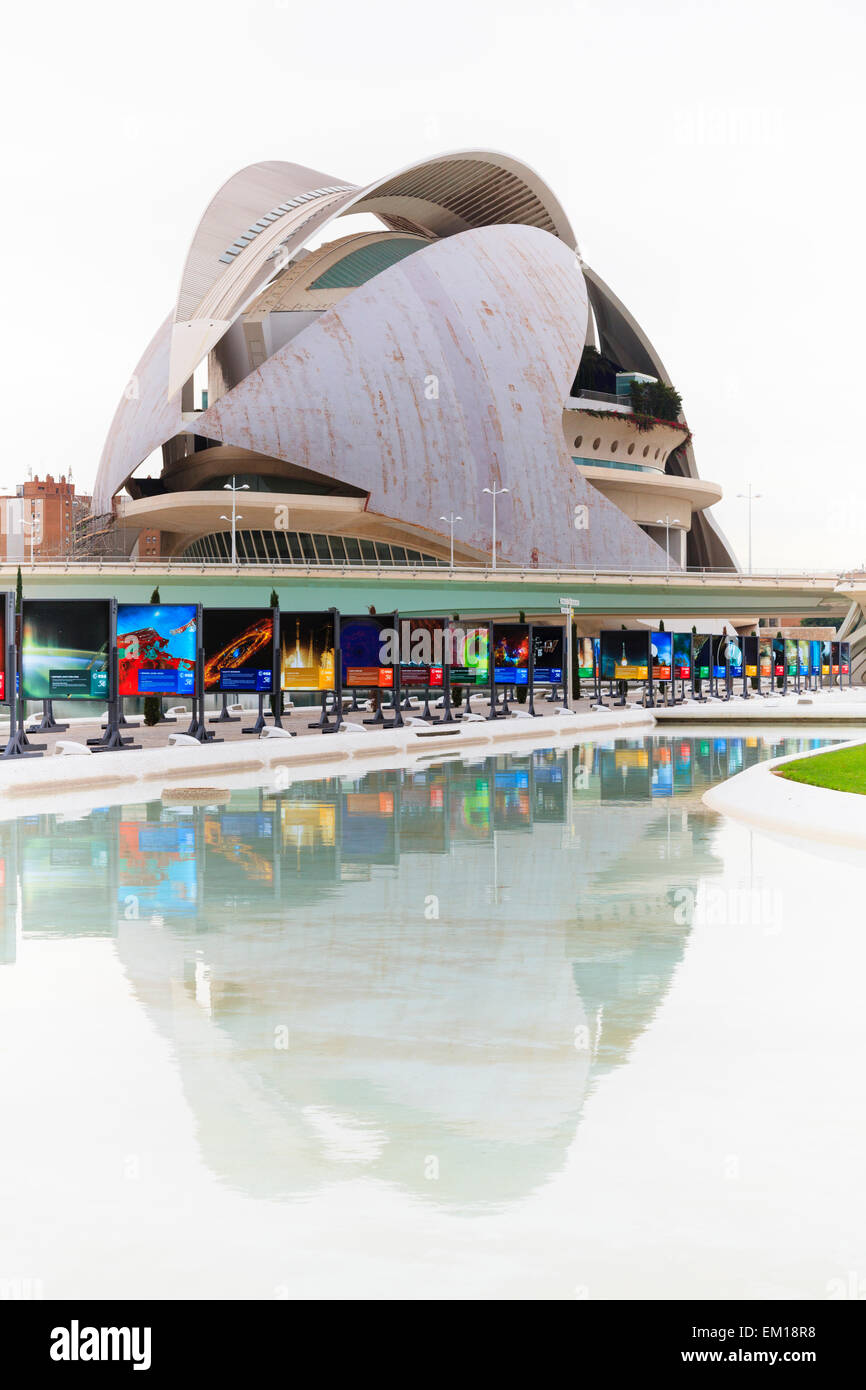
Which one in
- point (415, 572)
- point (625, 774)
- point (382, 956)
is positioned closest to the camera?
point (382, 956)

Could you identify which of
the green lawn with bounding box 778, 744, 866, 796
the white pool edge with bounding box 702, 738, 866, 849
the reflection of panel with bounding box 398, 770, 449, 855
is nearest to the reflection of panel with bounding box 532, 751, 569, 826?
the reflection of panel with bounding box 398, 770, 449, 855

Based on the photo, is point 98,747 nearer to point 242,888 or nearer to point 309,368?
point 242,888

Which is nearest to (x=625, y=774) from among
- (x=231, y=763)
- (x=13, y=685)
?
(x=231, y=763)

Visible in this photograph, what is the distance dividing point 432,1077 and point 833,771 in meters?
15.5

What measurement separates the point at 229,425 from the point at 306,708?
158 feet

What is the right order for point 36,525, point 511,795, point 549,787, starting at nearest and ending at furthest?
1. point 511,795
2. point 549,787
3. point 36,525

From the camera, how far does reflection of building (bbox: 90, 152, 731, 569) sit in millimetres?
95625

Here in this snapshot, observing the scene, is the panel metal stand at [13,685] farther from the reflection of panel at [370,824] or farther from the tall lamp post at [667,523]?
the tall lamp post at [667,523]

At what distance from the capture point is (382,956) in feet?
29.0

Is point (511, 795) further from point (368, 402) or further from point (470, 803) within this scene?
point (368, 402)

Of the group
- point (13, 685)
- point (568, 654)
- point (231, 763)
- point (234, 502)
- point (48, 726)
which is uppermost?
point (234, 502)

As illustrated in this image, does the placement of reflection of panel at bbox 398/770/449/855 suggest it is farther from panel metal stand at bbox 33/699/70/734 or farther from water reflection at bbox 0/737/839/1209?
panel metal stand at bbox 33/699/70/734

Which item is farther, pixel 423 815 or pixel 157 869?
pixel 423 815

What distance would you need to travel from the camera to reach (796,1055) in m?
6.61
